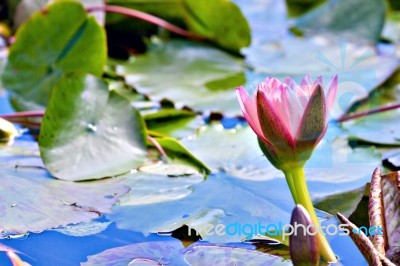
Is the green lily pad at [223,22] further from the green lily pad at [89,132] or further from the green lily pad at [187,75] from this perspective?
the green lily pad at [89,132]

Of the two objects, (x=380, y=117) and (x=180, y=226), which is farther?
(x=380, y=117)

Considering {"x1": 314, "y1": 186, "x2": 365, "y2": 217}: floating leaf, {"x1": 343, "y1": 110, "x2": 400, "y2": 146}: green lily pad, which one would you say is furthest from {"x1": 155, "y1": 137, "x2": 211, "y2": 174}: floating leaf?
{"x1": 343, "y1": 110, "x2": 400, "y2": 146}: green lily pad

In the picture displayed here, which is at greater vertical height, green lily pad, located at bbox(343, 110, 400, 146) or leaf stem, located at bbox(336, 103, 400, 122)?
leaf stem, located at bbox(336, 103, 400, 122)

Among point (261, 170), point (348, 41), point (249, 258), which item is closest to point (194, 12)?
point (348, 41)

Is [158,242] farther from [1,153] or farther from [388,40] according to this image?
[388,40]

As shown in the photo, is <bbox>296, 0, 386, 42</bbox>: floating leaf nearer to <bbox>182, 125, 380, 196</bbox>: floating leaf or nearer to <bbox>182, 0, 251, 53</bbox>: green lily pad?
<bbox>182, 0, 251, 53</bbox>: green lily pad

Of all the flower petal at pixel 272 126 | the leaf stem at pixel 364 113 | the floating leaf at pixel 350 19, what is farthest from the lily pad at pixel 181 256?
the floating leaf at pixel 350 19

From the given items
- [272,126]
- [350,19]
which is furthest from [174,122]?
[350,19]
